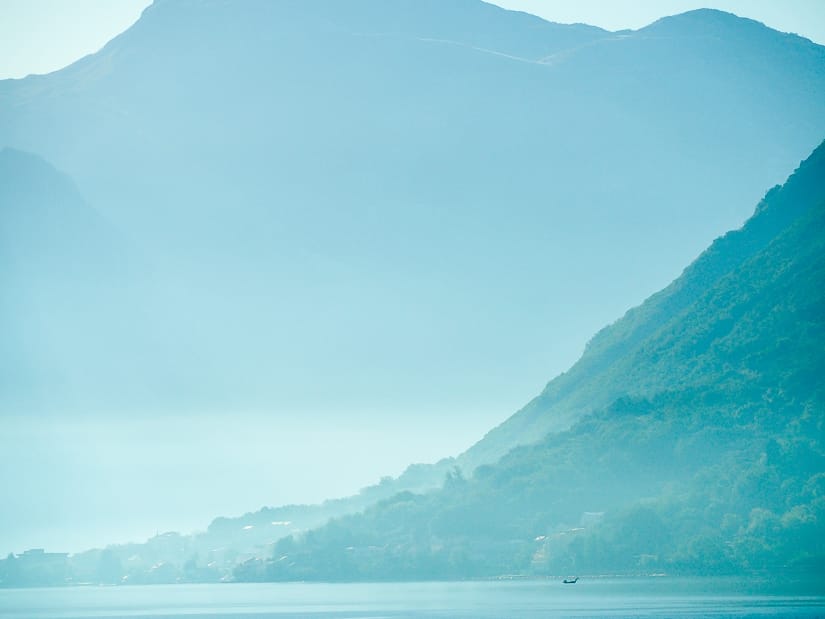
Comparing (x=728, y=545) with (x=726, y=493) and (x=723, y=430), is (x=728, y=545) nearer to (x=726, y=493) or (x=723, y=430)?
(x=726, y=493)

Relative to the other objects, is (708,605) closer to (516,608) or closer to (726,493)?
(516,608)

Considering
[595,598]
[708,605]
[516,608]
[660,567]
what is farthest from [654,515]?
[708,605]

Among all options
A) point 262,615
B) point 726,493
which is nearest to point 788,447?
point 726,493

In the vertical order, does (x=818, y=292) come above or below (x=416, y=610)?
above

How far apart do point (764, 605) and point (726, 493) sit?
1955 inches

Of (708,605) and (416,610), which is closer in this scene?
(708,605)

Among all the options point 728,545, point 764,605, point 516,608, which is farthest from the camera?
point 728,545

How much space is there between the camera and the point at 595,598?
17250 centimetres

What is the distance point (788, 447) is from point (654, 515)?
20.7 m

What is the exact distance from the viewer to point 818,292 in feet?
641

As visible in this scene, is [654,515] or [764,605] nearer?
[764,605]

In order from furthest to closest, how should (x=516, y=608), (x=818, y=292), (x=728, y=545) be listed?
1. (x=818, y=292)
2. (x=728, y=545)
3. (x=516, y=608)

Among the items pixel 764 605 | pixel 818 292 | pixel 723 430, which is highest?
pixel 818 292

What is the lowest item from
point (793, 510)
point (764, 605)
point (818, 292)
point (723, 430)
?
point (764, 605)
